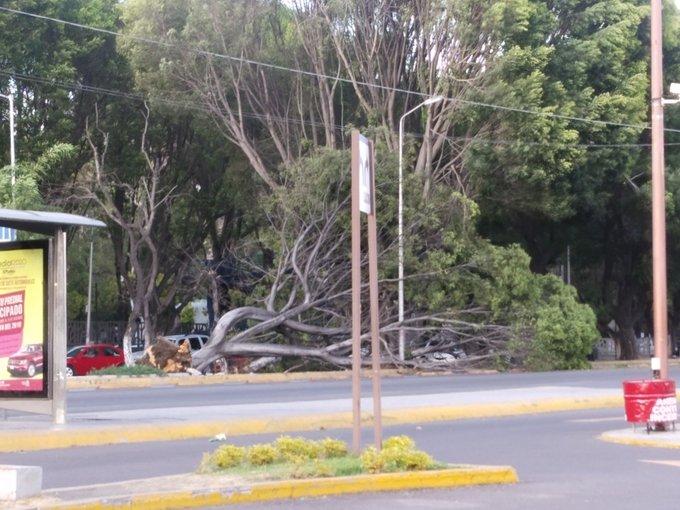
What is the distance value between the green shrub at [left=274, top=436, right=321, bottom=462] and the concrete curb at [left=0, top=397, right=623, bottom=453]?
481cm

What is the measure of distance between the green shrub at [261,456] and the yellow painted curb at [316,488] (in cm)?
85

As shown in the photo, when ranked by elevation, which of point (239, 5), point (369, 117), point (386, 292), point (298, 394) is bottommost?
point (298, 394)

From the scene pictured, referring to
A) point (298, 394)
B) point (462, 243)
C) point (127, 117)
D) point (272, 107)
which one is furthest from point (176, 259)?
point (298, 394)

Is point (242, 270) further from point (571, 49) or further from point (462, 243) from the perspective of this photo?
point (571, 49)

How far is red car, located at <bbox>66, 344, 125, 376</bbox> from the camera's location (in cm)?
4206

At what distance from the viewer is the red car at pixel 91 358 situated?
42.1m

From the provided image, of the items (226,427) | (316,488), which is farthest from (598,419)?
(316,488)

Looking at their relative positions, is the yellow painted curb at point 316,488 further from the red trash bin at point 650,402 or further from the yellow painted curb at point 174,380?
the yellow painted curb at point 174,380

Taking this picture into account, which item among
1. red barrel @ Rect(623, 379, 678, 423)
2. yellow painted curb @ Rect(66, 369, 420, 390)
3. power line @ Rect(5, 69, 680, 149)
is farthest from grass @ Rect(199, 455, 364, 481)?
power line @ Rect(5, 69, 680, 149)

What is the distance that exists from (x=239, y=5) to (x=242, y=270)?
9.79 metres

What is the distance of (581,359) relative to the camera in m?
39.1

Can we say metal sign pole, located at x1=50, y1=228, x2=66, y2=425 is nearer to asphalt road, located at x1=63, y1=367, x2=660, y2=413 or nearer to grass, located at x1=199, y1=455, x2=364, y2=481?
asphalt road, located at x1=63, y1=367, x2=660, y2=413

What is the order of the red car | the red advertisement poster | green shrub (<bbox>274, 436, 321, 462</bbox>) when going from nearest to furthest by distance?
1. green shrub (<bbox>274, 436, 321, 462</bbox>)
2. the red advertisement poster
3. the red car

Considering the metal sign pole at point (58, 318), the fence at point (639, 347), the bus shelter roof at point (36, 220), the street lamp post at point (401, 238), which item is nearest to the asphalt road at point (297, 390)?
the street lamp post at point (401, 238)
